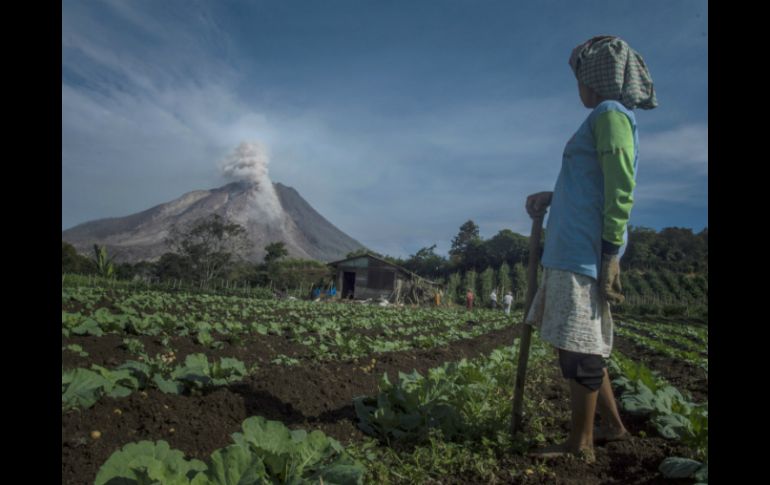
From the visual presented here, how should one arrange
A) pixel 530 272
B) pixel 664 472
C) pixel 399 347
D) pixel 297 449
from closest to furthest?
pixel 297 449 < pixel 664 472 < pixel 530 272 < pixel 399 347

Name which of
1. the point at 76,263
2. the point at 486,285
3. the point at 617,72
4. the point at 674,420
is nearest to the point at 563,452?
the point at 674,420

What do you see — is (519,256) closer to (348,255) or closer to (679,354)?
(348,255)

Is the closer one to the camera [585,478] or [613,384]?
[585,478]

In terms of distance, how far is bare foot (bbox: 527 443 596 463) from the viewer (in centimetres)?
232

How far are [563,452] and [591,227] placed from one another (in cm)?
118

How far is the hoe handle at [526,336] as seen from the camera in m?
2.62

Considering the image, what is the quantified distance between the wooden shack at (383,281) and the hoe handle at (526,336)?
103ft

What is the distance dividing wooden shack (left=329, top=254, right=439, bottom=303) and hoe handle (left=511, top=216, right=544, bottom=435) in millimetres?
31358

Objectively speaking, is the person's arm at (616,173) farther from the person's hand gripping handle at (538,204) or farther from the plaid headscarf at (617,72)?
the person's hand gripping handle at (538,204)

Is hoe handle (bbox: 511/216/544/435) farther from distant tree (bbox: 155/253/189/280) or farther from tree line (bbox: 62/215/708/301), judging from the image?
distant tree (bbox: 155/253/189/280)

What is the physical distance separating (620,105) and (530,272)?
1.03 metres
